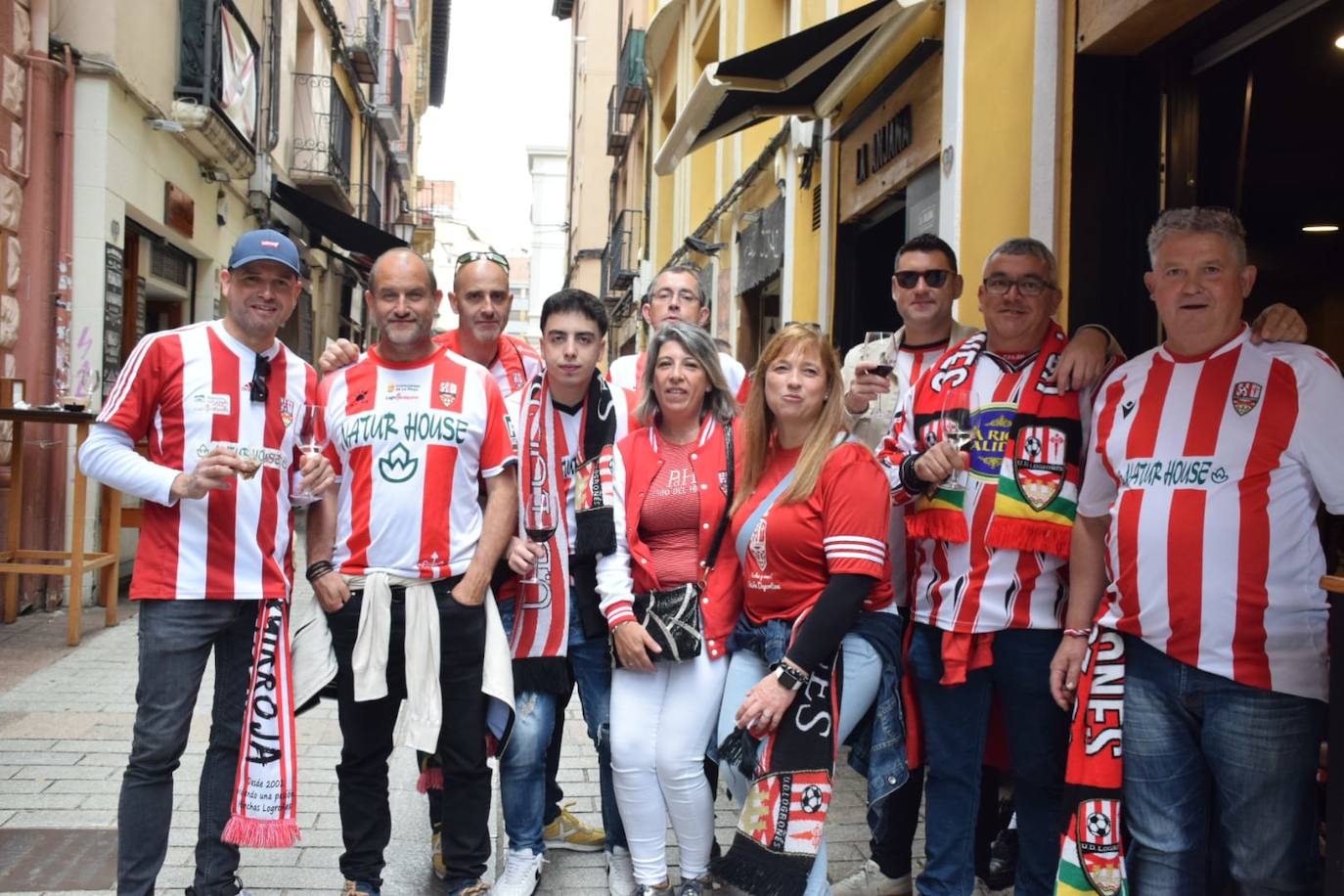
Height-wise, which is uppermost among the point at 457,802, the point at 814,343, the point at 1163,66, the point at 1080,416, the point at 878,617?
the point at 1163,66

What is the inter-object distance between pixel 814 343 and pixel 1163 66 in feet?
6.46

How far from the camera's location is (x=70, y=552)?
7.38 metres

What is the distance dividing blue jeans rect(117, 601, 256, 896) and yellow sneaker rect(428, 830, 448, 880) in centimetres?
72

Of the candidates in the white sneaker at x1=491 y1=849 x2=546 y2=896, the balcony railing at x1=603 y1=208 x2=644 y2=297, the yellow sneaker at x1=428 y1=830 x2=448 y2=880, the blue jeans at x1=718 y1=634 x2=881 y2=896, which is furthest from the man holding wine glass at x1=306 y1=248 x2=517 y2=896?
the balcony railing at x1=603 y1=208 x2=644 y2=297

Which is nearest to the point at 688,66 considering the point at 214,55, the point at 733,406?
the point at 214,55

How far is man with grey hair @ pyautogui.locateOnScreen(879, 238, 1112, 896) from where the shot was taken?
3104mm

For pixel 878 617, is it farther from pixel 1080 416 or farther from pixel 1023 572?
pixel 1080 416

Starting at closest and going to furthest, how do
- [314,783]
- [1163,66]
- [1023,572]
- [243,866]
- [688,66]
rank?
1. [1023,572]
2. [243,866]
3. [1163,66]
4. [314,783]
5. [688,66]

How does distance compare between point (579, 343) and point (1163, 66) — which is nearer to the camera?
point (579, 343)

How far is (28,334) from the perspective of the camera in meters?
7.58

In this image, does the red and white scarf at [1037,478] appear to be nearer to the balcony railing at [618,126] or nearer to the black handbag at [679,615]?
the black handbag at [679,615]

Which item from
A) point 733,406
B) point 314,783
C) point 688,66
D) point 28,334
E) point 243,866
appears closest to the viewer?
point 733,406

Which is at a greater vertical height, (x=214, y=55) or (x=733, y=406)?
(x=214, y=55)

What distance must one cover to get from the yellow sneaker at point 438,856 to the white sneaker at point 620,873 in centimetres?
54
